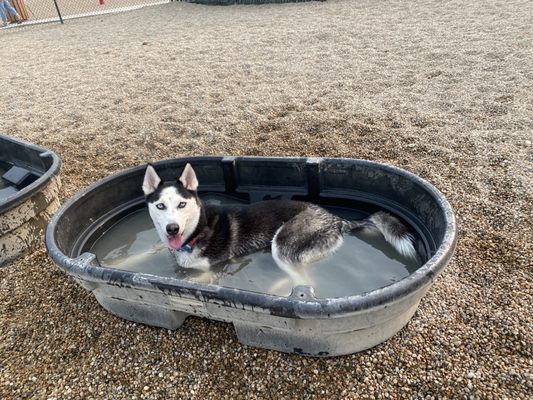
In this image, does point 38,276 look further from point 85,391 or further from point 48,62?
point 48,62

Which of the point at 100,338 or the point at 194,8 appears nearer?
the point at 100,338

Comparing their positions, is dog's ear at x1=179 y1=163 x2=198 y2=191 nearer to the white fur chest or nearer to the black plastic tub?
the white fur chest

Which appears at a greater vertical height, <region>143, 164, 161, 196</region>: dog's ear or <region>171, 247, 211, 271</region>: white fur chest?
<region>143, 164, 161, 196</region>: dog's ear

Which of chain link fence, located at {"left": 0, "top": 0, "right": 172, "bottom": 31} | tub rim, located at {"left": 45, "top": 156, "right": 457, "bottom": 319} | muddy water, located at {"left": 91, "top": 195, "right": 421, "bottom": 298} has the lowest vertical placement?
chain link fence, located at {"left": 0, "top": 0, "right": 172, "bottom": 31}

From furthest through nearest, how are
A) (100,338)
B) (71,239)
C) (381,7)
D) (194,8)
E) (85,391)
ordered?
(194,8) → (381,7) → (71,239) → (100,338) → (85,391)

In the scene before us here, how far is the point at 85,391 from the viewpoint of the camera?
2.85 metres

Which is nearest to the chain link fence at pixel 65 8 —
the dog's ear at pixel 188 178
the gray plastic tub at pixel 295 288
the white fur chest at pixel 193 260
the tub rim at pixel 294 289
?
the gray plastic tub at pixel 295 288

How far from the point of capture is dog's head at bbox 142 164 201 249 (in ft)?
11.1

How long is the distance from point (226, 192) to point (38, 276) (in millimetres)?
1950

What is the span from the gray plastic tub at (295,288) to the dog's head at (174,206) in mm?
587

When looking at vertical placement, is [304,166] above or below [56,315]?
above

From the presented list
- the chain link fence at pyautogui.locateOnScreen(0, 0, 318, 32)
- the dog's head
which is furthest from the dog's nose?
the chain link fence at pyautogui.locateOnScreen(0, 0, 318, 32)

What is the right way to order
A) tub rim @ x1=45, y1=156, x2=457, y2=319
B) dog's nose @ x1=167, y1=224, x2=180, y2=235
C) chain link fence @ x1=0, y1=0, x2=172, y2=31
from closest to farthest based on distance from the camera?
1. tub rim @ x1=45, y1=156, x2=457, y2=319
2. dog's nose @ x1=167, y1=224, x2=180, y2=235
3. chain link fence @ x1=0, y1=0, x2=172, y2=31

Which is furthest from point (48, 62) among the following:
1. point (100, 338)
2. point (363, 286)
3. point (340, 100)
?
point (363, 286)
